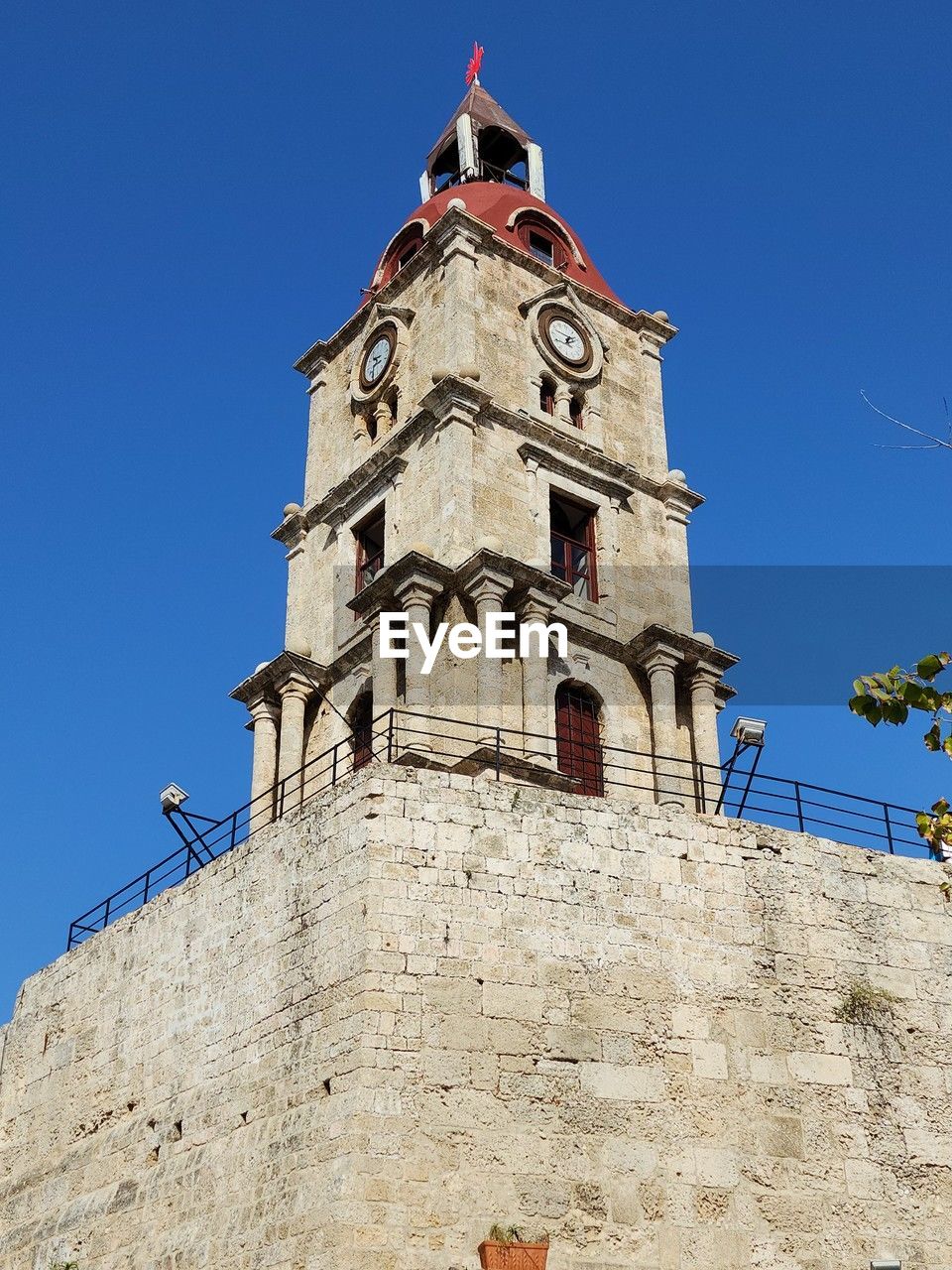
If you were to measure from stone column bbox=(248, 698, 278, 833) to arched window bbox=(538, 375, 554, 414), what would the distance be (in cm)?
769

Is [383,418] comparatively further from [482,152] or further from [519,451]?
[482,152]

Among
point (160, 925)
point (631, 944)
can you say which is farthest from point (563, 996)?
point (160, 925)

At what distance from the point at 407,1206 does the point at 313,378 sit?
2124cm

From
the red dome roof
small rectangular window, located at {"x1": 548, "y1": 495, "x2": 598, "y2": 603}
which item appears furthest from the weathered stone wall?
the red dome roof

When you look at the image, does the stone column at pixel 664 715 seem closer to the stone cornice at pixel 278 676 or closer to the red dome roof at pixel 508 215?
the stone cornice at pixel 278 676

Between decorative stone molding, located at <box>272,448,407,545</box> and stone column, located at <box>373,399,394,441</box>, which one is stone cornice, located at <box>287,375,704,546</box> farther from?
stone column, located at <box>373,399,394,441</box>

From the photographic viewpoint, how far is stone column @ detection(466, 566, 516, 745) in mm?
25000

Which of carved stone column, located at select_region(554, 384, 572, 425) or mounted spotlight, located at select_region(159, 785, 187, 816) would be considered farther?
carved stone column, located at select_region(554, 384, 572, 425)

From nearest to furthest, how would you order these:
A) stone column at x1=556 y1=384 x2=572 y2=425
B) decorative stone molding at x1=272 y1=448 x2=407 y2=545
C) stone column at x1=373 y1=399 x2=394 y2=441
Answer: decorative stone molding at x1=272 y1=448 x2=407 y2=545
stone column at x1=556 y1=384 x2=572 y2=425
stone column at x1=373 y1=399 x2=394 y2=441

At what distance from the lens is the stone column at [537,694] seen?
25.1 m

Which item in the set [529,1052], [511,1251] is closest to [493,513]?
[529,1052]

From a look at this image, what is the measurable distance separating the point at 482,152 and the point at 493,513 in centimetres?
1455

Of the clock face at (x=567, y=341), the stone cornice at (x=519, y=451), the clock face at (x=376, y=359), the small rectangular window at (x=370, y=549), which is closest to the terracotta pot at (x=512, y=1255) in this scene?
the small rectangular window at (x=370, y=549)

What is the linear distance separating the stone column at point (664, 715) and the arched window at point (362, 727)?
4.84m
